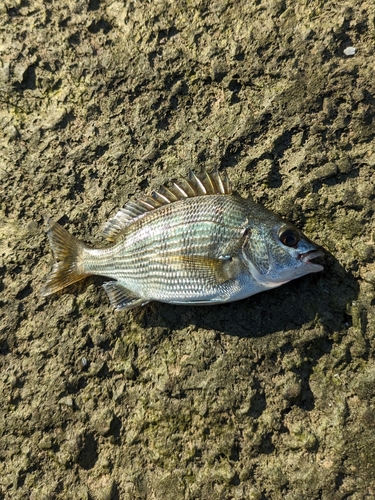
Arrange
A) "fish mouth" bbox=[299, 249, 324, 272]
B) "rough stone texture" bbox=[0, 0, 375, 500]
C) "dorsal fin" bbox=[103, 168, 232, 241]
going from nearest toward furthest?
"fish mouth" bbox=[299, 249, 324, 272], "rough stone texture" bbox=[0, 0, 375, 500], "dorsal fin" bbox=[103, 168, 232, 241]

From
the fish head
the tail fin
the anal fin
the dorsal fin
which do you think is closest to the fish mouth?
the fish head

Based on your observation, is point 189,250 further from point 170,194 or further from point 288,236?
point 288,236

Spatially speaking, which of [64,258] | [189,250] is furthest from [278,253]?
[64,258]

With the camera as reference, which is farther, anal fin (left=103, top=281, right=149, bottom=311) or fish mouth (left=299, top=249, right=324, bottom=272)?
anal fin (left=103, top=281, right=149, bottom=311)

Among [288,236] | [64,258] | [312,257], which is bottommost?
[312,257]

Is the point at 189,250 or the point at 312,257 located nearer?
the point at 312,257

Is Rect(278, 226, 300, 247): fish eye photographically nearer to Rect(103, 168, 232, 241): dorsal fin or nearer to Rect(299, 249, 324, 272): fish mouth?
Rect(299, 249, 324, 272): fish mouth

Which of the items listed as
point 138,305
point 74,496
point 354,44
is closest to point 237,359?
point 138,305

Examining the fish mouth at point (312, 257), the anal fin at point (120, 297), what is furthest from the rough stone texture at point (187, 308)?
the fish mouth at point (312, 257)

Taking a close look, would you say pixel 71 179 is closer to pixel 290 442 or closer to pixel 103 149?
pixel 103 149
